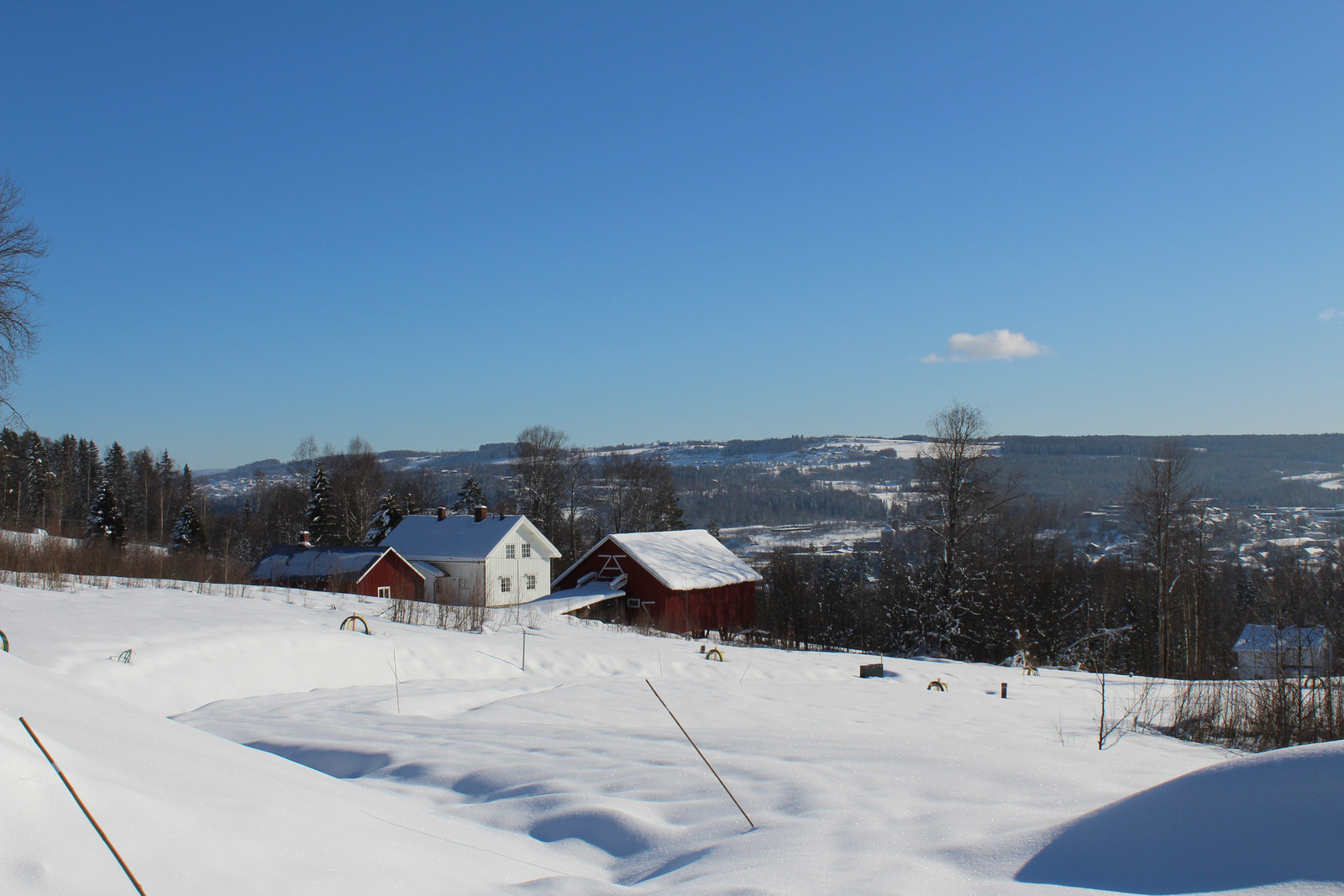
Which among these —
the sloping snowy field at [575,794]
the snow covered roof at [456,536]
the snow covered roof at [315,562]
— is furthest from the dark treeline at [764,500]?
the sloping snowy field at [575,794]

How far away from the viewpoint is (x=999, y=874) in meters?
3.13

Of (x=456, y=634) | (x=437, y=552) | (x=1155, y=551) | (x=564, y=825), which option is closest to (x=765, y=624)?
(x=437, y=552)

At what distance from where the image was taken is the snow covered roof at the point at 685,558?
35312mm

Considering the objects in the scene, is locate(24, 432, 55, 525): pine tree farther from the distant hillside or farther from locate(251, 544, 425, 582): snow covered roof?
locate(251, 544, 425, 582): snow covered roof

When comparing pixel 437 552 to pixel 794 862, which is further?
pixel 437 552

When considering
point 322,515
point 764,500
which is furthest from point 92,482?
point 764,500

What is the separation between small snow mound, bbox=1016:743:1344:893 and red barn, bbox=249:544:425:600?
108ft

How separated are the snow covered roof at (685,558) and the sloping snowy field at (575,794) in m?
25.4

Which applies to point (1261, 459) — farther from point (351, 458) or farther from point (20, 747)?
point (20, 747)

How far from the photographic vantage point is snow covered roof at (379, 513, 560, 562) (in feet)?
→ 136

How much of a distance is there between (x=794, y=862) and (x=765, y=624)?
53.3 m

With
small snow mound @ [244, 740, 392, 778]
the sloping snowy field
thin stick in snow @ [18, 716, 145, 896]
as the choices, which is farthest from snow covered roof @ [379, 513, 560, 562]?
thin stick in snow @ [18, 716, 145, 896]

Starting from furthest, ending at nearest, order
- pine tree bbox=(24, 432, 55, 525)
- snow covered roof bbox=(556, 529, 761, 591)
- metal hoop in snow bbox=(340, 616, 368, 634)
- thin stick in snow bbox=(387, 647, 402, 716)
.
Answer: pine tree bbox=(24, 432, 55, 525) → snow covered roof bbox=(556, 529, 761, 591) → metal hoop in snow bbox=(340, 616, 368, 634) → thin stick in snow bbox=(387, 647, 402, 716)

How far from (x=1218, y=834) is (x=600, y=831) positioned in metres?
2.67
